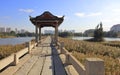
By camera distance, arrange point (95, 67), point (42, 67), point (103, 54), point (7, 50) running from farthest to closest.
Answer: point (7, 50)
point (103, 54)
point (42, 67)
point (95, 67)

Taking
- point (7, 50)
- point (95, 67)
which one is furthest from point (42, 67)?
point (7, 50)

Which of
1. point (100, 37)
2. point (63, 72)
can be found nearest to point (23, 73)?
point (63, 72)

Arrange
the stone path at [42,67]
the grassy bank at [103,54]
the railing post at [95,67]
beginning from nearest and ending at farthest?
the railing post at [95,67], the stone path at [42,67], the grassy bank at [103,54]

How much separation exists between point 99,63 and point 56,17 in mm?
19477

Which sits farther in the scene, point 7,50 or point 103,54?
point 7,50

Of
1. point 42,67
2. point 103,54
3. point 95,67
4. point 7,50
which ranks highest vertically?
point 95,67

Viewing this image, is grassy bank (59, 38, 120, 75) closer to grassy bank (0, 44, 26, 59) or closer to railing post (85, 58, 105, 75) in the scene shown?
railing post (85, 58, 105, 75)

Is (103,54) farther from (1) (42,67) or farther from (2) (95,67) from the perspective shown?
(2) (95,67)

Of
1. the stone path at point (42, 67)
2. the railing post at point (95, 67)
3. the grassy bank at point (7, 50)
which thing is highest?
the railing post at point (95, 67)

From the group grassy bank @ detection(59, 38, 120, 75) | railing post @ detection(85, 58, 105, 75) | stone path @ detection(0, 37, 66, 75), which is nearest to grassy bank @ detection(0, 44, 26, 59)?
grassy bank @ detection(59, 38, 120, 75)

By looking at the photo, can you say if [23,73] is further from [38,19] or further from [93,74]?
[38,19]

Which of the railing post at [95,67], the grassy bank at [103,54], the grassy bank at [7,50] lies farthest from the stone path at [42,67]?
the grassy bank at [7,50]

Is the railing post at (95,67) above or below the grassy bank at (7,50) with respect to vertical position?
above

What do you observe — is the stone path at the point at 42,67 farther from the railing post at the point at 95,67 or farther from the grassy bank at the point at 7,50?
the grassy bank at the point at 7,50
